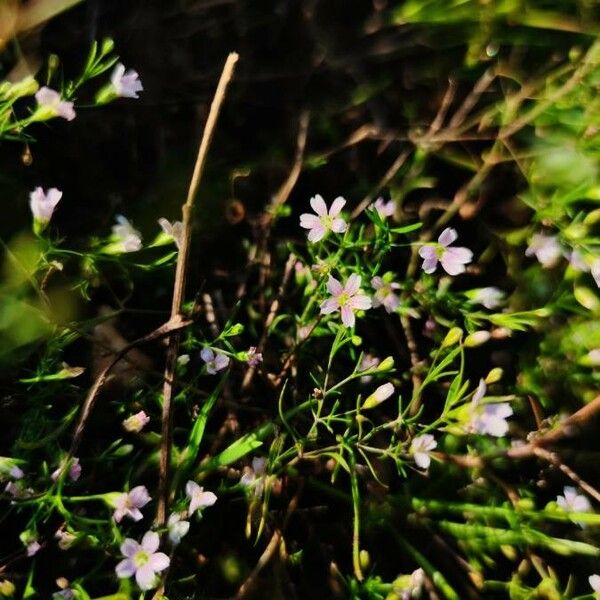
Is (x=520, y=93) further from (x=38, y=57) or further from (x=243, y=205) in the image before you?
(x=38, y=57)

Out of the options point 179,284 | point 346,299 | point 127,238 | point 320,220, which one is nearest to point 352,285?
point 346,299

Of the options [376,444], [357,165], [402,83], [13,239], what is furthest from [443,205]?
[13,239]

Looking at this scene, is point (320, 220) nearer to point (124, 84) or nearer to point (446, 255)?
point (446, 255)

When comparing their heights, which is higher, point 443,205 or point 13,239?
point 13,239

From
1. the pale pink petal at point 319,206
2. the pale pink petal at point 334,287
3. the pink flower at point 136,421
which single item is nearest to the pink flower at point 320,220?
the pale pink petal at point 319,206

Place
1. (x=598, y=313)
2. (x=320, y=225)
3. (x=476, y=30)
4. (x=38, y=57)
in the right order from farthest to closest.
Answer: (x=476, y=30) → (x=38, y=57) → (x=598, y=313) → (x=320, y=225)

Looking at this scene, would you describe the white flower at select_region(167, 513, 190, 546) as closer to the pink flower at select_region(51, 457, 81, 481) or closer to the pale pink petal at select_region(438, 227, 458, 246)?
the pink flower at select_region(51, 457, 81, 481)

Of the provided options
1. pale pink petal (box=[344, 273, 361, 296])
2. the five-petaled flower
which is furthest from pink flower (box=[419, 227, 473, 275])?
the five-petaled flower

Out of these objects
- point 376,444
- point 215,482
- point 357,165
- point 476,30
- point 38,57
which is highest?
point 38,57
